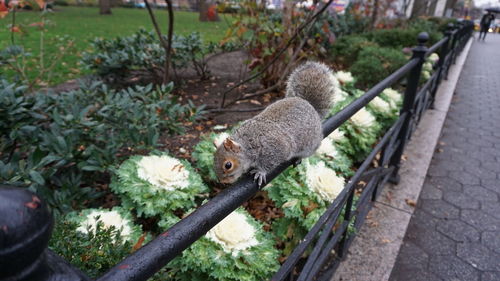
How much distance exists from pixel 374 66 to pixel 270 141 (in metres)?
4.73

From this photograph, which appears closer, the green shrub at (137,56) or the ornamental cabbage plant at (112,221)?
the ornamental cabbage plant at (112,221)

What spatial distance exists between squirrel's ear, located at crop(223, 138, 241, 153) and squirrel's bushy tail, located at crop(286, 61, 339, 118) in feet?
2.62

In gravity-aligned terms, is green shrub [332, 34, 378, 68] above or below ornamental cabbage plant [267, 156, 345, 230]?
above

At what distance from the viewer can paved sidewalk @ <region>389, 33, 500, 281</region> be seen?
96.6 inches

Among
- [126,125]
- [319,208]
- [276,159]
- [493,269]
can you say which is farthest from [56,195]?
[493,269]

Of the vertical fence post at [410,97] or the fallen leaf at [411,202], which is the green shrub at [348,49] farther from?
the fallen leaf at [411,202]

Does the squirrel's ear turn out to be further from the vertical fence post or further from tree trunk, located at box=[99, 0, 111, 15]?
tree trunk, located at box=[99, 0, 111, 15]

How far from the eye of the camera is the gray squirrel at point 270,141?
133cm

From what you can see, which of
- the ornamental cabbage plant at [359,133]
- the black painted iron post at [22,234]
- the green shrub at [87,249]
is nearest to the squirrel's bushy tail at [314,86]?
the green shrub at [87,249]

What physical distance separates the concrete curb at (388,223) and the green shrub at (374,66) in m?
1.40

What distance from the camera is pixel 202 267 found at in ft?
5.74

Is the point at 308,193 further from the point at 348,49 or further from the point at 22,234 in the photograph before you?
the point at 348,49

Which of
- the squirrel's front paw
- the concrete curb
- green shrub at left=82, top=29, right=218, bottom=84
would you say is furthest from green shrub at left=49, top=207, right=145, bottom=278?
green shrub at left=82, top=29, right=218, bottom=84

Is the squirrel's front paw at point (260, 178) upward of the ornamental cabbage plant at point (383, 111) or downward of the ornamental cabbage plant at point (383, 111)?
upward
